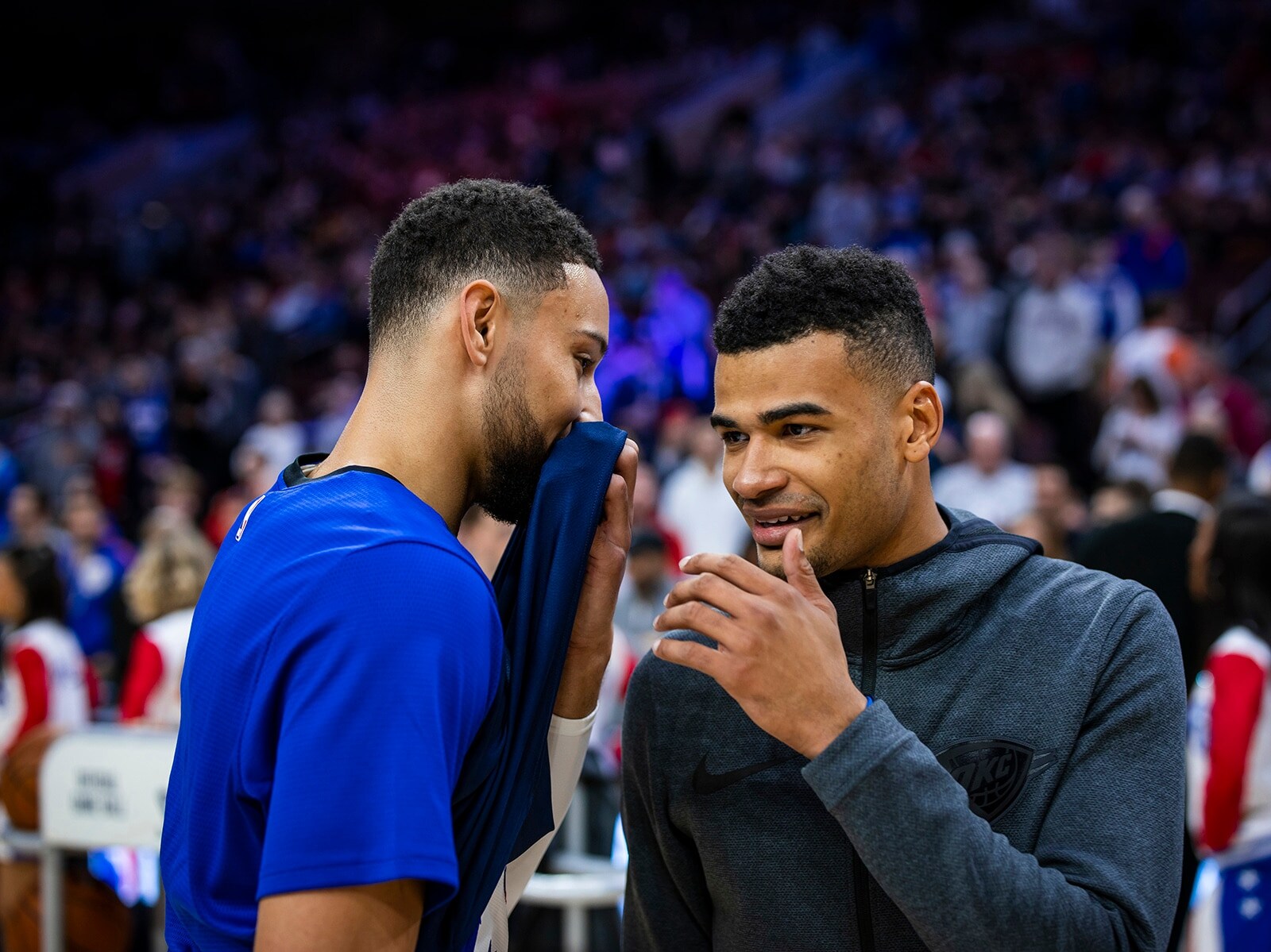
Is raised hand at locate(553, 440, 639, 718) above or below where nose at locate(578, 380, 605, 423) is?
below

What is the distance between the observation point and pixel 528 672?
1.59 m

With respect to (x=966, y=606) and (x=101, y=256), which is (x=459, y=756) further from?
(x=101, y=256)

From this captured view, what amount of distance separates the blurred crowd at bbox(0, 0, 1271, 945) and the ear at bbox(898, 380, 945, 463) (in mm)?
2534

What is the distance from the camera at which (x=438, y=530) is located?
4.78ft

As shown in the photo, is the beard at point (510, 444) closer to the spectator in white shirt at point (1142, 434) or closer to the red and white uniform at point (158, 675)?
the red and white uniform at point (158, 675)

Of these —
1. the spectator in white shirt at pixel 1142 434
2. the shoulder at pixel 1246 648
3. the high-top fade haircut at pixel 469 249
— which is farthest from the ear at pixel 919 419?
the spectator in white shirt at pixel 1142 434

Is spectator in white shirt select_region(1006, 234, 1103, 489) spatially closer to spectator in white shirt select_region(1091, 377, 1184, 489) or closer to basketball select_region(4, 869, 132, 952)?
spectator in white shirt select_region(1091, 377, 1184, 489)

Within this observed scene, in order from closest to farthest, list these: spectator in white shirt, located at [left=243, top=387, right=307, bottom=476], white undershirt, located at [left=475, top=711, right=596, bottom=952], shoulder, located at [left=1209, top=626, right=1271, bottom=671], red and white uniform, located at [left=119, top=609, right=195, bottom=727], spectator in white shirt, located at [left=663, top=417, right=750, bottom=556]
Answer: white undershirt, located at [left=475, top=711, right=596, bottom=952] < shoulder, located at [left=1209, top=626, right=1271, bottom=671] < red and white uniform, located at [left=119, top=609, right=195, bottom=727] < spectator in white shirt, located at [left=663, top=417, right=750, bottom=556] < spectator in white shirt, located at [left=243, top=387, right=307, bottom=476]

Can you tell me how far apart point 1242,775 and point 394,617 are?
2.70 metres

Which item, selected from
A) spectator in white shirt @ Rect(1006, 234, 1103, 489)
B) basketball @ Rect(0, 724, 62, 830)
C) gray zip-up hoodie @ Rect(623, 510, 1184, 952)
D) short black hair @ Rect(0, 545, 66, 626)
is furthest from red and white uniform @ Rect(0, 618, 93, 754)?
spectator in white shirt @ Rect(1006, 234, 1103, 489)

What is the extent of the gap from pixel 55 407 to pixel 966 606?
12.0 metres

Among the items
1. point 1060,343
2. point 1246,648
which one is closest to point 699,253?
point 1060,343

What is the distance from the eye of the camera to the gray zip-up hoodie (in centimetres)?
136

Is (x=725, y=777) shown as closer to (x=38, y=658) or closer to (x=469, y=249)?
(x=469, y=249)
